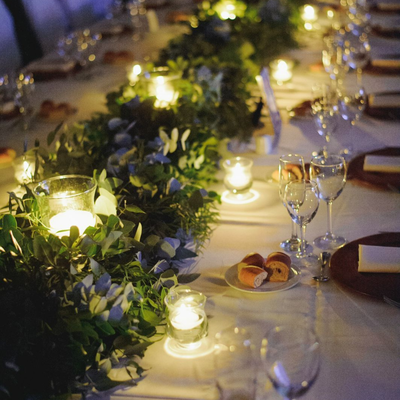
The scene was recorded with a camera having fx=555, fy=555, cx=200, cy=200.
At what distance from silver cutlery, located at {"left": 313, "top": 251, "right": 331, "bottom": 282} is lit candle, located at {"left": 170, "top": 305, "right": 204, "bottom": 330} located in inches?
13.3

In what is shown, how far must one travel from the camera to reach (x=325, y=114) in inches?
80.8

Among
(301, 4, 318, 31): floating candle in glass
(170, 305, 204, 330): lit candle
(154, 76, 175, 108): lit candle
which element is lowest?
(301, 4, 318, 31): floating candle in glass

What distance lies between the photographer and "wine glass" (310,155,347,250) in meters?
1.45

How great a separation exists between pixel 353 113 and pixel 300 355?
1423 mm

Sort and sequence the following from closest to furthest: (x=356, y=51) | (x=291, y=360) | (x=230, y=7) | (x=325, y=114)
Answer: (x=291, y=360), (x=325, y=114), (x=356, y=51), (x=230, y=7)

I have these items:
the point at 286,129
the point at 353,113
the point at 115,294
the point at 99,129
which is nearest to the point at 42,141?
the point at 99,129

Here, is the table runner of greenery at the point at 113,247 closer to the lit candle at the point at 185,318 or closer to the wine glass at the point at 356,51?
the lit candle at the point at 185,318

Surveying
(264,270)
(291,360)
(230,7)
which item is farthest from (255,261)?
(230,7)

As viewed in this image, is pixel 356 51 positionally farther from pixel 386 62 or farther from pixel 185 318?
pixel 185 318

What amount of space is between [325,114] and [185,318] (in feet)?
3.83

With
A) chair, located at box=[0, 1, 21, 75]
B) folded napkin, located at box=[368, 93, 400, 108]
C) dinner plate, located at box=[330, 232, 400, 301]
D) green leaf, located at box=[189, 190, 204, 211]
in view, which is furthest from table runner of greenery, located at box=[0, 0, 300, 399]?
chair, located at box=[0, 1, 21, 75]

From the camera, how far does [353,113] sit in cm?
212

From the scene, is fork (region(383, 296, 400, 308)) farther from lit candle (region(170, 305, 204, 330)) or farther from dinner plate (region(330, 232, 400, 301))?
lit candle (region(170, 305, 204, 330))

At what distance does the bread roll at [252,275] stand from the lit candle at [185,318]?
0.18m
